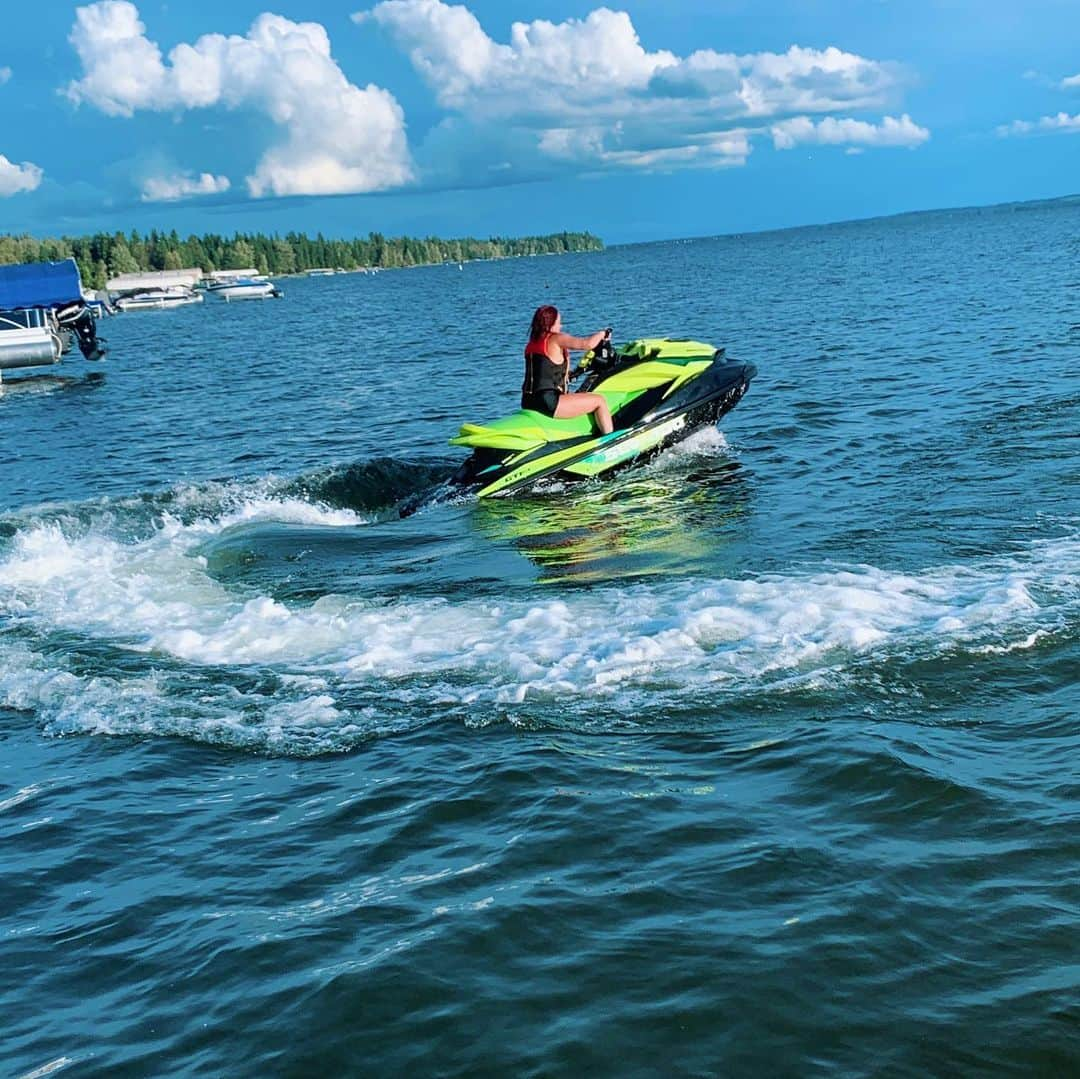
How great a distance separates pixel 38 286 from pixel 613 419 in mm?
34115

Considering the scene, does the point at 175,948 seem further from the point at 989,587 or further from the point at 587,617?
the point at 989,587

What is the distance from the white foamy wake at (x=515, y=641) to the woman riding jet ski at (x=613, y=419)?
13.0ft

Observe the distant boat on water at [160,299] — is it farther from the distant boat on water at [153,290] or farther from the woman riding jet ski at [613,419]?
the woman riding jet ski at [613,419]

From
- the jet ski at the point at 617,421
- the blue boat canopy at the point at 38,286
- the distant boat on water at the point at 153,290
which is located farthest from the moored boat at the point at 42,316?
the distant boat on water at the point at 153,290

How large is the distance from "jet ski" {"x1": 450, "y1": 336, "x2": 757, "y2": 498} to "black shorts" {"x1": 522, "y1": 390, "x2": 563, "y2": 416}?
0.07 m

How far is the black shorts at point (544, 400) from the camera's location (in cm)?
1311

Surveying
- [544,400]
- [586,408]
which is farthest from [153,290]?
[544,400]

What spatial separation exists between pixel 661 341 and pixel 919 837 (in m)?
10.7

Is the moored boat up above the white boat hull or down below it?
below

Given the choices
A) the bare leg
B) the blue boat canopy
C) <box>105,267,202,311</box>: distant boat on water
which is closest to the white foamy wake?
the bare leg

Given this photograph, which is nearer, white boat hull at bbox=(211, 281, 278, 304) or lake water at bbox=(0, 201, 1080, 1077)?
lake water at bbox=(0, 201, 1080, 1077)

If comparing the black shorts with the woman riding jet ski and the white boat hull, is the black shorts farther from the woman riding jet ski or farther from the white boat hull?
the white boat hull

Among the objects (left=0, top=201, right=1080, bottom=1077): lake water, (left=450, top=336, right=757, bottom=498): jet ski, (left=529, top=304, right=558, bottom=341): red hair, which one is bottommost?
→ (left=0, top=201, right=1080, bottom=1077): lake water

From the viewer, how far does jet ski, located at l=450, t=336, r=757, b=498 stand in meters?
12.9
